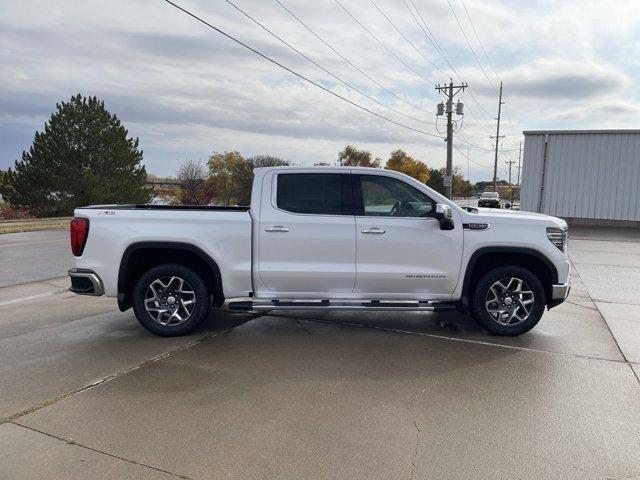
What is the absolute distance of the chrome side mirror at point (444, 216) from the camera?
542 cm

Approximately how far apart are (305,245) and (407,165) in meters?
84.4

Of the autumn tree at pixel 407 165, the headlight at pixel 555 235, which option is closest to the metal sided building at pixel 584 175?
the headlight at pixel 555 235

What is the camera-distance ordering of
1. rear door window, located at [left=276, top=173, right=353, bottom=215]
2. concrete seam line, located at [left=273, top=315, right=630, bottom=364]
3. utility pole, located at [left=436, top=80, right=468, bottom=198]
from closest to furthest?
concrete seam line, located at [left=273, top=315, right=630, bottom=364]
rear door window, located at [left=276, top=173, right=353, bottom=215]
utility pole, located at [left=436, top=80, right=468, bottom=198]

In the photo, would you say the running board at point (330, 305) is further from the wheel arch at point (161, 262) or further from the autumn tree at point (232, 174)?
the autumn tree at point (232, 174)

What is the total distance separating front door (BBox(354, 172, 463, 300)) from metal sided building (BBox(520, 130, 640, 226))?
1599 centimetres

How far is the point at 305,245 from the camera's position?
221 inches

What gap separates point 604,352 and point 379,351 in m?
2.46

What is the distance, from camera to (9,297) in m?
7.96

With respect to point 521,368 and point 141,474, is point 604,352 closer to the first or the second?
point 521,368

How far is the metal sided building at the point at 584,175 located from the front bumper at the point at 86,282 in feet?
59.3

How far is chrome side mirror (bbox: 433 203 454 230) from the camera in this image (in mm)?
5418

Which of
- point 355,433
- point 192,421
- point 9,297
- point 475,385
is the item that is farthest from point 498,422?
point 9,297

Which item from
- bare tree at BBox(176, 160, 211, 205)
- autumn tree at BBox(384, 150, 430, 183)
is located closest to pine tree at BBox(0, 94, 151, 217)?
bare tree at BBox(176, 160, 211, 205)

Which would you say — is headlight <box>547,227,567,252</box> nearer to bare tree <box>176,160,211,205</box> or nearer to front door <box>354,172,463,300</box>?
front door <box>354,172,463,300</box>
